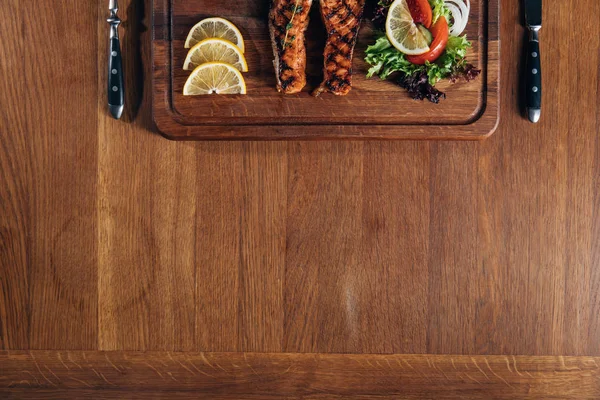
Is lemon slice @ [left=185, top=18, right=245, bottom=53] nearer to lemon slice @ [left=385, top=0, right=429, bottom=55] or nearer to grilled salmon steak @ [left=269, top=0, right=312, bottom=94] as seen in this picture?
grilled salmon steak @ [left=269, top=0, right=312, bottom=94]

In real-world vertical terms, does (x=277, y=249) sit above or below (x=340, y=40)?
below

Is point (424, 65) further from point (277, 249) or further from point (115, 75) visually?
point (115, 75)

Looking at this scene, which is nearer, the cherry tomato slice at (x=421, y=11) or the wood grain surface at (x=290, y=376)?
the cherry tomato slice at (x=421, y=11)

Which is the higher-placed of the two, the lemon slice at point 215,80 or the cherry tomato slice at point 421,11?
the cherry tomato slice at point 421,11

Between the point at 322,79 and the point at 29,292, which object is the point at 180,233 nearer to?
the point at 29,292

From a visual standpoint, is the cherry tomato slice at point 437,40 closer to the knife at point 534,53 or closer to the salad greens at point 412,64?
the salad greens at point 412,64

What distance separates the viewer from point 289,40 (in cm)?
128

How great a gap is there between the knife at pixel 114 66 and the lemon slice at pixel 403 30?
75 cm

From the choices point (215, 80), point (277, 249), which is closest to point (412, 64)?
point (215, 80)

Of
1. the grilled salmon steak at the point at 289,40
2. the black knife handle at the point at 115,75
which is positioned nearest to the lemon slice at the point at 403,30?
the grilled salmon steak at the point at 289,40

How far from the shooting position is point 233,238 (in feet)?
4.76

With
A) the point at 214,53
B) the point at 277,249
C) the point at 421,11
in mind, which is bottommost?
the point at 277,249

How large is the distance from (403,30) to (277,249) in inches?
27.7

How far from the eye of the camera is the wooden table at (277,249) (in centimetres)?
143
